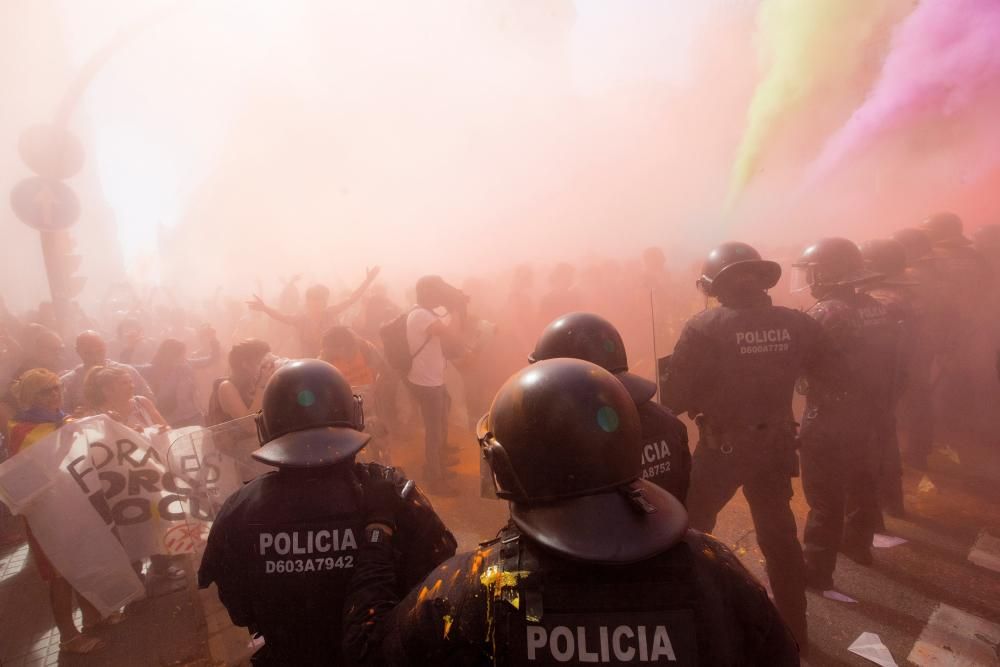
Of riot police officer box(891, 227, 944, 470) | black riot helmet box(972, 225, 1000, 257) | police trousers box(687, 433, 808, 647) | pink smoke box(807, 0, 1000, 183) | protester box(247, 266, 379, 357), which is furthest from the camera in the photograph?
pink smoke box(807, 0, 1000, 183)

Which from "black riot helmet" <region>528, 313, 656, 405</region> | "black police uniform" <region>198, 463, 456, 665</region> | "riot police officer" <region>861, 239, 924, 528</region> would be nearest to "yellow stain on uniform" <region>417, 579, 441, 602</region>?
"black police uniform" <region>198, 463, 456, 665</region>

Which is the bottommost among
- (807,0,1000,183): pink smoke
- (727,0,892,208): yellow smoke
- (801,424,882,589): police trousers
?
(801,424,882,589): police trousers

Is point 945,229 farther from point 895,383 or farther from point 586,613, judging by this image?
point 586,613

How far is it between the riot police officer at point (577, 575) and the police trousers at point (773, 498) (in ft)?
6.30

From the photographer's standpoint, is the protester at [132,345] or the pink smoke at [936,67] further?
the pink smoke at [936,67]

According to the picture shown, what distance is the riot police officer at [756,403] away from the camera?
2875mm

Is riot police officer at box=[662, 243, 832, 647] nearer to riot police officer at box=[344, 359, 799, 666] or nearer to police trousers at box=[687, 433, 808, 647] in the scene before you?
police trousers at box=[687, 433, 808, 647]

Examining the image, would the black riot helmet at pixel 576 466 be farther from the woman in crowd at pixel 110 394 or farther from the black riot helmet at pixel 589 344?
the woman in crowd at pixel 110 394

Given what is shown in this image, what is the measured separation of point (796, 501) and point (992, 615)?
63.5 inches

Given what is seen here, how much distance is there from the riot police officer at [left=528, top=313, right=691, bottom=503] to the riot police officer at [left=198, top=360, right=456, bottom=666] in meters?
1.01

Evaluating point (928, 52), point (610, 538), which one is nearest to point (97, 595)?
point (610, 538)

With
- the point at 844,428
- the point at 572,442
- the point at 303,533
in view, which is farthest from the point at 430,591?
the point at 844,428

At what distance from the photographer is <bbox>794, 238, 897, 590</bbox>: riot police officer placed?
339cm

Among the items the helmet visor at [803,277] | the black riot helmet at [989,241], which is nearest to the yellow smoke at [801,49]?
the black riot helmet at [989,241]
